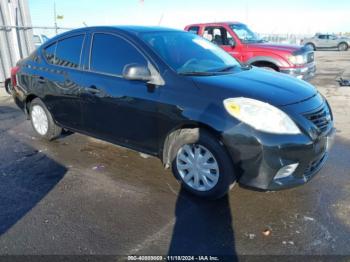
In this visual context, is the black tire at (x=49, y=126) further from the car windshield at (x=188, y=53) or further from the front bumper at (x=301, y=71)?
the front bumper at (x=301, y=71)

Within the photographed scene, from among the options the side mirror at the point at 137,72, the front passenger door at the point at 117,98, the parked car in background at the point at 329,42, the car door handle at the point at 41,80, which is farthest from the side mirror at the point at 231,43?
the parked car in background at the point at 329,42

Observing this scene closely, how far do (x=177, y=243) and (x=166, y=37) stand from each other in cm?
254

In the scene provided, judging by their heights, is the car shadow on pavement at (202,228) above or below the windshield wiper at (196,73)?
below

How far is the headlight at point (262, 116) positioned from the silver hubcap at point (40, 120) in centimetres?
330

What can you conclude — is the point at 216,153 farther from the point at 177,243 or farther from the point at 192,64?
the point at 192,64

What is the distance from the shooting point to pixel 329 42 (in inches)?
1262

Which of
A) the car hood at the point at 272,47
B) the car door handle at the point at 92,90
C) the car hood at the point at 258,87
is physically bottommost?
the car hood at the point at 272,47

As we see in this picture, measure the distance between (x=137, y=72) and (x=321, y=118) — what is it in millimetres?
1970

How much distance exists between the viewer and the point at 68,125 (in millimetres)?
4777

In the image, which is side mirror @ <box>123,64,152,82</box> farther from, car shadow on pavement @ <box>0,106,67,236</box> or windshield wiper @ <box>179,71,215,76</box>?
car shadow on pavement @ <box>0,106,67,236</box>

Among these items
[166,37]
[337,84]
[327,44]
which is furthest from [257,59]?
[327,44]

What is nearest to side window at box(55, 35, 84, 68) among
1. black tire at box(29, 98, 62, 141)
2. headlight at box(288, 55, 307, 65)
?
black tire at box(29, 98, 62, 141)

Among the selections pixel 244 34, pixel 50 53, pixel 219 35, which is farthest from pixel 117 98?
pixel 244 34

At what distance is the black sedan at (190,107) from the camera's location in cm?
305
